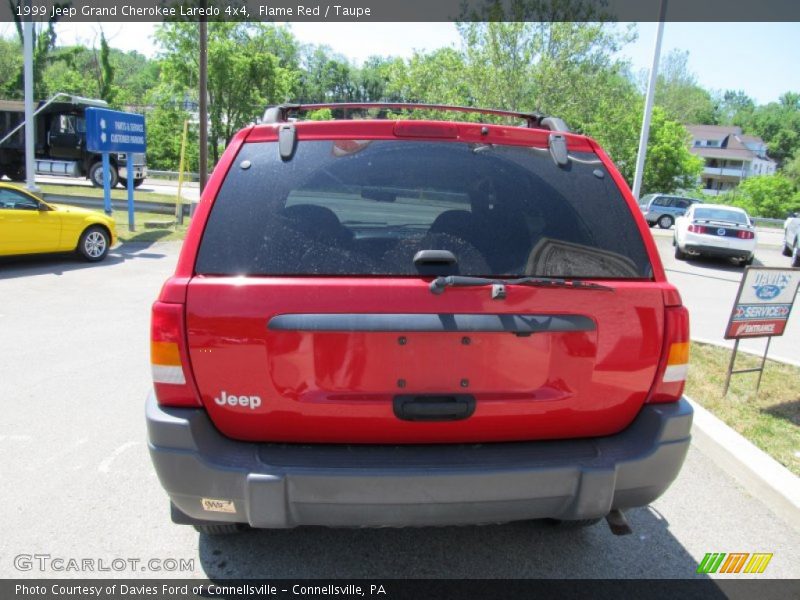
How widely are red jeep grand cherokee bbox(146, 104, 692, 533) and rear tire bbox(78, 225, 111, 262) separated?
9586mm

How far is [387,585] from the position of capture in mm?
2699

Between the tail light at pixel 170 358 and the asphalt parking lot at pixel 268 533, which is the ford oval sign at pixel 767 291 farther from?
the tail light at pixel 170 358

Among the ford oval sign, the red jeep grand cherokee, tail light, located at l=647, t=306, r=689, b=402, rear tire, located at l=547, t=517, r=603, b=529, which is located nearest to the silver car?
the ford oval sign

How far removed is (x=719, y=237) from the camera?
14609 millimetres

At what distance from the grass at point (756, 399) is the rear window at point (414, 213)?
8.43 feet

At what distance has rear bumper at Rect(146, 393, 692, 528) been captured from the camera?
2158mm

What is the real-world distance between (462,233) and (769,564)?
235 cm

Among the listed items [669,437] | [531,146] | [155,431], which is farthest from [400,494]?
[531,146]

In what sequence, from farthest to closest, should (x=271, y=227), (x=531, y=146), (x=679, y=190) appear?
(x=679, y=190)
(x=531, y=146)
(x=271, y=227)

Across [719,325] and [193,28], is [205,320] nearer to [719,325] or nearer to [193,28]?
[719,325]

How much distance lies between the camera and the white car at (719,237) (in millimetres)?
14562

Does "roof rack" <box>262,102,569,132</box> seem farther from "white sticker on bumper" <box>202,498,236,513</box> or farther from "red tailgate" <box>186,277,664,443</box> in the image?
"white sticker on bumper" <box>202,498,236,513</box>

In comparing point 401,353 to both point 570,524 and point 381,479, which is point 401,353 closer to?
point 381,479

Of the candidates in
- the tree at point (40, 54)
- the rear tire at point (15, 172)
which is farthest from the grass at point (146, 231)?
the tree at point (40, 54)
